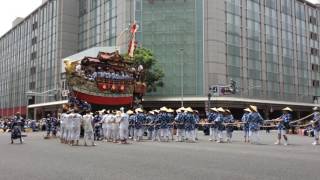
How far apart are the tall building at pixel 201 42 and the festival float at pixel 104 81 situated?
26.3 metres

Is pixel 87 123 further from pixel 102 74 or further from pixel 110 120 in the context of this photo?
pixel 102 74

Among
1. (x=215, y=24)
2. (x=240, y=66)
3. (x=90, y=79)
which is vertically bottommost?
(x=90, y=79)

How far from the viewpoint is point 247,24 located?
69.7 metres

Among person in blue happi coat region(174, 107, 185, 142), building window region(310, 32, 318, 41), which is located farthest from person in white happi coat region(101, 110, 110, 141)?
building window region(310, 32, 318, 41)

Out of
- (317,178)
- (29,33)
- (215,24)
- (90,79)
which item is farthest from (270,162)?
(29,33)

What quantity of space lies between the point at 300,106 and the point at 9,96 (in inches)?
2738

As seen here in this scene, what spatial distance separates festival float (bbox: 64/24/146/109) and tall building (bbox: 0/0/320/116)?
2635 centimetres

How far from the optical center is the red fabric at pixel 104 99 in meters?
31.8

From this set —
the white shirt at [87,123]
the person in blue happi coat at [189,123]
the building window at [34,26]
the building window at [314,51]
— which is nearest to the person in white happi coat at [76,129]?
the white shirt at [87,123]

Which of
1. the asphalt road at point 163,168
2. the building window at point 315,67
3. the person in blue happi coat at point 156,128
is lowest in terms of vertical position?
the asphalt road at point 163,168

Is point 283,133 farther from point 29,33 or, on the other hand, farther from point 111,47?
point 29,33

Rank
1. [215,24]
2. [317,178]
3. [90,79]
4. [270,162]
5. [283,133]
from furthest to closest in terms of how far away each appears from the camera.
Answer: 1. [215,24]
2. [90,79]
3. [283,133]
4. [270,162]
5. [317,178]

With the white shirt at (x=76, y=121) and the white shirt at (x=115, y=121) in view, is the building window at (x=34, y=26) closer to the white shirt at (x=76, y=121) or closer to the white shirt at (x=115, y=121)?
the white shirt at (x=115, y=121)

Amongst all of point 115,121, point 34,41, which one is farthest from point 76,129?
point 34,41
